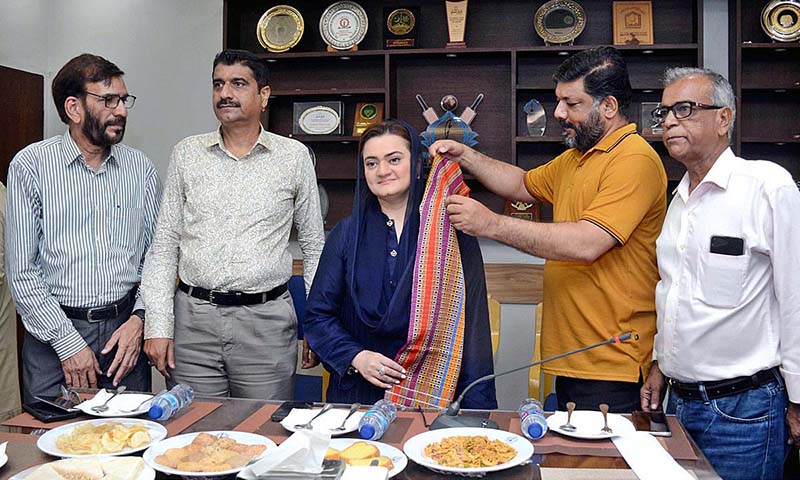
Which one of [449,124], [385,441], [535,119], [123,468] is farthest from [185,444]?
[535,119]

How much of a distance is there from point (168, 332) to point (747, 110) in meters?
3.45

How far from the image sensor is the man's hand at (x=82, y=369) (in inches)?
96.1

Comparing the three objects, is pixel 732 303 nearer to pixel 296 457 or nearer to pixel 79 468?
pixel 296 457

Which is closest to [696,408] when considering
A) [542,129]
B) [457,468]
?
[457,468]

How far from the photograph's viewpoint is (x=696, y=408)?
1.99m

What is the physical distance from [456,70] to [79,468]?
11.7ft

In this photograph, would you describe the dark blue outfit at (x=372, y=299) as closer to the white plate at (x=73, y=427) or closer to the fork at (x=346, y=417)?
the fork at (x=346, y=417)

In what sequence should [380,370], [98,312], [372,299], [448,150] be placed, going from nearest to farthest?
[380,370] < [372,299] < [448,150] < [98,312]

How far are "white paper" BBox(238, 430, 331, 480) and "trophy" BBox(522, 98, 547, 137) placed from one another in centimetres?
324

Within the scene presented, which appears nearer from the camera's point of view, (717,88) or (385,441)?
(385,441)

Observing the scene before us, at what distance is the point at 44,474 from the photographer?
4.38ft

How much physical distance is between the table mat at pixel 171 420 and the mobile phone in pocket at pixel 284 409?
17 cm

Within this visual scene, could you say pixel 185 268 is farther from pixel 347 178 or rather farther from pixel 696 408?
pixel 347 178

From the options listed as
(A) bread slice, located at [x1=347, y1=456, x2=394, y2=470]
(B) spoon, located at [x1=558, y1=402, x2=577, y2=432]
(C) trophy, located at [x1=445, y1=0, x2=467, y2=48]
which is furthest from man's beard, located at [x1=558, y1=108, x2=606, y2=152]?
(C) trophy, located at [x1=445, y1=0, x2=467, y2=48]
